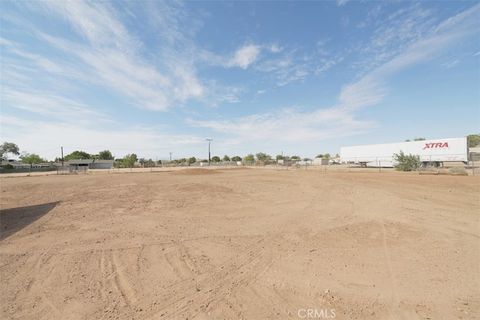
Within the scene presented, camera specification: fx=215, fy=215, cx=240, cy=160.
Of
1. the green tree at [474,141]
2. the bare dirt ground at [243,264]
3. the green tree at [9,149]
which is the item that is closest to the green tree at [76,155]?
the green tree at [9,149]

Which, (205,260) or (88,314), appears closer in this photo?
(88,314)

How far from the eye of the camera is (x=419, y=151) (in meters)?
40.0

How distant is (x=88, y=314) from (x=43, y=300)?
1136 millimetres

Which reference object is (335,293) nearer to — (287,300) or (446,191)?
(287,300)

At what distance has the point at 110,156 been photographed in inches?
4877

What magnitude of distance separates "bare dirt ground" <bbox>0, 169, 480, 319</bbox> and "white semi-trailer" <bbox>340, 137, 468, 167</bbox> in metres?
36.2

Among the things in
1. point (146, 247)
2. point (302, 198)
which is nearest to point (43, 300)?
point (146, 247)

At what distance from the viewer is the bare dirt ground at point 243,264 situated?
360 centimetres

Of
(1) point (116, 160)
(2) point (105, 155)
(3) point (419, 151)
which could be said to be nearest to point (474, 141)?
(3) point (419, 151)

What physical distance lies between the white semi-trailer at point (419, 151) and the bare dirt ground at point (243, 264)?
36.2m

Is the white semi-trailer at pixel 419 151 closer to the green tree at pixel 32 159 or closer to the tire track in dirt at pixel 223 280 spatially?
the tire track in dirt at pixel 223 280

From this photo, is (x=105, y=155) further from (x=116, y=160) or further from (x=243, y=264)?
(x=243, y=264)

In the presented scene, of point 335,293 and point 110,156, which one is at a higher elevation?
point 110,156

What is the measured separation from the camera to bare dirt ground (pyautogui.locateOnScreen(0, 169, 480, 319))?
3.60 metres
